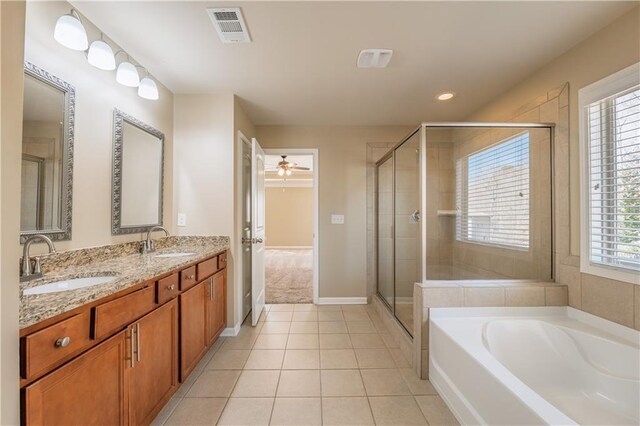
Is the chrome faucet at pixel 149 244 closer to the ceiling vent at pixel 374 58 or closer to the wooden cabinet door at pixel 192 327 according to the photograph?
the wooden cabinet door at pixel 192 327

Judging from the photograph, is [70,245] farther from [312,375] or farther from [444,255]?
[444,255]

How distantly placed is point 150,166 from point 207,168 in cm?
47

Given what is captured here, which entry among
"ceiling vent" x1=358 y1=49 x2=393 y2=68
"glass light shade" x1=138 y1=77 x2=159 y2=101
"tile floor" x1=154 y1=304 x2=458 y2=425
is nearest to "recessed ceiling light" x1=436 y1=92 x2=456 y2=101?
"ceiling vent" x1=358 y1=49 x2=393 y2=68

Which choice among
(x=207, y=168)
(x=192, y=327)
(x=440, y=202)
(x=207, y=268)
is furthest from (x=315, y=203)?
(x=192, y=327)

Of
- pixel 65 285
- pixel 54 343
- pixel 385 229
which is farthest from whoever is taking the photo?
pixel 385 229

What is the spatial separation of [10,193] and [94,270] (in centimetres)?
90

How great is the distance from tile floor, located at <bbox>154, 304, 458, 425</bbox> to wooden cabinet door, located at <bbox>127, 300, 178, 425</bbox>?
0.72ft

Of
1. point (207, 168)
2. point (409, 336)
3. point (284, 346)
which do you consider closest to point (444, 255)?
point (409, 336)

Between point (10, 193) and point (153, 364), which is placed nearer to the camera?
point (10, 193)

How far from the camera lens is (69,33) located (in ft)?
4.57

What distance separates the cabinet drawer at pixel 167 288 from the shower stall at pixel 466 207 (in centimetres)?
170

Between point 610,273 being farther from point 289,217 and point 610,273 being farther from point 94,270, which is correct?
point 289,217

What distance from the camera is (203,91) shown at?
100 inches

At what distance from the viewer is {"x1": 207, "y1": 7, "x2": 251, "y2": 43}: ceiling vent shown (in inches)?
60.8
